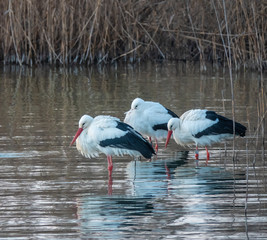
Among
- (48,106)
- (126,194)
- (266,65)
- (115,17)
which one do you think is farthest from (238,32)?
(126,194)

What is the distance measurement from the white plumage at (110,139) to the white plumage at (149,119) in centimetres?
171

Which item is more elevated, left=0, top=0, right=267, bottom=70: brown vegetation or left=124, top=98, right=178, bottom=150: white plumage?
left=0, top=0, right=267, bottom=70: brown vegetation

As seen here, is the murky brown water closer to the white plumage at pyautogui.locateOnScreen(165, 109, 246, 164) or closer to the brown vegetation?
the white plumage at pyautogui.locateOnScreen(165, 109, 246, 164)

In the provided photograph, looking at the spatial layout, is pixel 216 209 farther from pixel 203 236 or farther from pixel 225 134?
pixel 225 134

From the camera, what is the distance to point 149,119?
35.2 ft

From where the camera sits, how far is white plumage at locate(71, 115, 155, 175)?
28.8 ft

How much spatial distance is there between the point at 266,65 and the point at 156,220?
12603 mm

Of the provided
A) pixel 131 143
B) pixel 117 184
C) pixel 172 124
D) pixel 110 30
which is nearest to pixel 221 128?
pixel 172 124

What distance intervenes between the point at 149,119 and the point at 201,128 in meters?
1.05

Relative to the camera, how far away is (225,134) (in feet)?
33.0

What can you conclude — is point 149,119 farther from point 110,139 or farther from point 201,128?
point 110,139

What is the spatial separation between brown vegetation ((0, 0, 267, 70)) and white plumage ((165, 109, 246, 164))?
8611 mm

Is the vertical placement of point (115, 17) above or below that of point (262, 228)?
above

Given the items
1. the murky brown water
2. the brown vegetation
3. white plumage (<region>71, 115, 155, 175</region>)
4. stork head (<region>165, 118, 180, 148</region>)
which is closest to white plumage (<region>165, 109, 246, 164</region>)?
stork head (<region>165, 118, 180, 148</region>)
